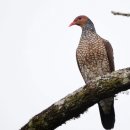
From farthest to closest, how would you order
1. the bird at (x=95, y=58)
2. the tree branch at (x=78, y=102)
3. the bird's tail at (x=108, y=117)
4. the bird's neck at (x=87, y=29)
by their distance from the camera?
the bird's neck at (x=87, y=29) → the bird at (x=95, y=58) → the bird's tail at (x=108, y=117) → the tree branch at (x=78, y=102)

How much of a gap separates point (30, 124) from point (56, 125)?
246mm

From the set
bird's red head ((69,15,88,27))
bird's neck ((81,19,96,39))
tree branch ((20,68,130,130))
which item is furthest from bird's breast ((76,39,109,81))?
tree branch ((20,68,130,130))

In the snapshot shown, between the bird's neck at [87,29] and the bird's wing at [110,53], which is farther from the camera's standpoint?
the bird's neck at [87,29]

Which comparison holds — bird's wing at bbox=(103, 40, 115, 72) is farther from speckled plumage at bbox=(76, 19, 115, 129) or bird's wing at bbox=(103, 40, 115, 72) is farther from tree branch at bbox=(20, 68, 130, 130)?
tree branch at bbox=(20, 68, 130, 130)

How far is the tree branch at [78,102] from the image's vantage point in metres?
3.18

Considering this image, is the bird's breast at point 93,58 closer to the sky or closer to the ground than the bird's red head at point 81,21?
closer to the ground

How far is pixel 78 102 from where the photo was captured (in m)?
3.24

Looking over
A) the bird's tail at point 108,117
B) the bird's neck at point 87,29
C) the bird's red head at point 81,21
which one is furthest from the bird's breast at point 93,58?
the bird's red head at point 81,21

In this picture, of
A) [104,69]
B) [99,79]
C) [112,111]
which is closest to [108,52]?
[104,69]

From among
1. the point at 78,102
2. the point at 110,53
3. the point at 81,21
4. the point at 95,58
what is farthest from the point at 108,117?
the point at 81,21

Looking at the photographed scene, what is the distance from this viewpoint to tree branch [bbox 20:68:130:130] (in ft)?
10.4

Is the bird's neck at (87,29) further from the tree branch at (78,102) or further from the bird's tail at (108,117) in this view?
the tree branch at (78,102)

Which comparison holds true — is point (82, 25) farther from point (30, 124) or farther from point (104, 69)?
point (30, 124)

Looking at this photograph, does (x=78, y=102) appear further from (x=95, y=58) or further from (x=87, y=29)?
(x=87, y=29)
